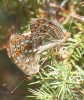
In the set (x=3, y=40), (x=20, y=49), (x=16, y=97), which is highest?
(x=3, y=40)

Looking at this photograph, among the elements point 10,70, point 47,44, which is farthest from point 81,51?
point 10,70

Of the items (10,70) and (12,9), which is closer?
(12,9)

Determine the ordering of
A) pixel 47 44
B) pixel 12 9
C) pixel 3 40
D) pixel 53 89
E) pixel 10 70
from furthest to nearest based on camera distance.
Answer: pixel 10 70
pixel 3 40
pixel 12 9
pixel 47 44
pixel 53 89

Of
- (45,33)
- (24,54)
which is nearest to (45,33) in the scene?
(45,33)

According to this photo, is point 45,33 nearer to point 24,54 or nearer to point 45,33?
point 45,33

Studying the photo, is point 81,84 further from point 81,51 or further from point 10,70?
point 10,70

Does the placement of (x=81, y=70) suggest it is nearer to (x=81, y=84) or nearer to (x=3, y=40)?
(x=81, y=84)

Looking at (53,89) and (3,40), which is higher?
(3,40)

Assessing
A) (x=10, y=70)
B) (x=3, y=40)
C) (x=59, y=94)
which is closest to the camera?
(x=59, y=94)
